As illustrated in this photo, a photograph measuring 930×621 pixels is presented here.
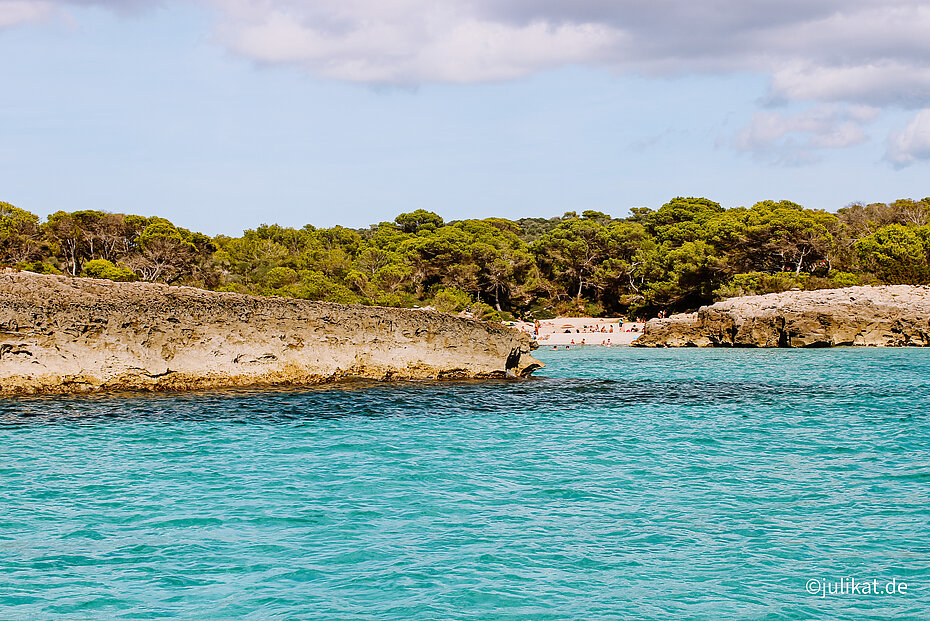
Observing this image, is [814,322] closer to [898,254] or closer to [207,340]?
[898,254]

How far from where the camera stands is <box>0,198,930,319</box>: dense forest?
192 feet

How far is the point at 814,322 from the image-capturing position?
4612 centimetres

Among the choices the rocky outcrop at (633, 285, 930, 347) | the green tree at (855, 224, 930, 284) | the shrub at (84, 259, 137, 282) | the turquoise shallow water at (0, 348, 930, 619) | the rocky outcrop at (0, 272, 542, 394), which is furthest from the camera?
the green tree at (855, 224, 930, 284)

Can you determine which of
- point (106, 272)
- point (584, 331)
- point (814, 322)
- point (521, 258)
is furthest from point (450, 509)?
point (521, 258)

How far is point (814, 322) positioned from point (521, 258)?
103 feet

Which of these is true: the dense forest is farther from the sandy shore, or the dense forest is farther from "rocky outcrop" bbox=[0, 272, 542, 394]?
"rocky outcrop" bbox=[0, 272, 542, 394]

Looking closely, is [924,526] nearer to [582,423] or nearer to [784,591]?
[784,591]

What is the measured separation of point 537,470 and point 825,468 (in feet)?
14.6

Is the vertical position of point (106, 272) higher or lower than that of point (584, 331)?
higher

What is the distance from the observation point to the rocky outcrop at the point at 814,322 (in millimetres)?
45844

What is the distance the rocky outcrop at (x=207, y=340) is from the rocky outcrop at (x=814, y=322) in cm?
2925

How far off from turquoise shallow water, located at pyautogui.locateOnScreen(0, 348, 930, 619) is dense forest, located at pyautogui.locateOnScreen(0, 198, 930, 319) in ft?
115

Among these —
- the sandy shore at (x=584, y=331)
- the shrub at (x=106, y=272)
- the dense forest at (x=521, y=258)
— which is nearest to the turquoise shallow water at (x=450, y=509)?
the dense forest at (x=521, y=258)

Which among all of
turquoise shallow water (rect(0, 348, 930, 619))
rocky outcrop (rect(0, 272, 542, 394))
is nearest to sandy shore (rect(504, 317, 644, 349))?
rocky outcrop (rect(0, 272, 542, 394))
